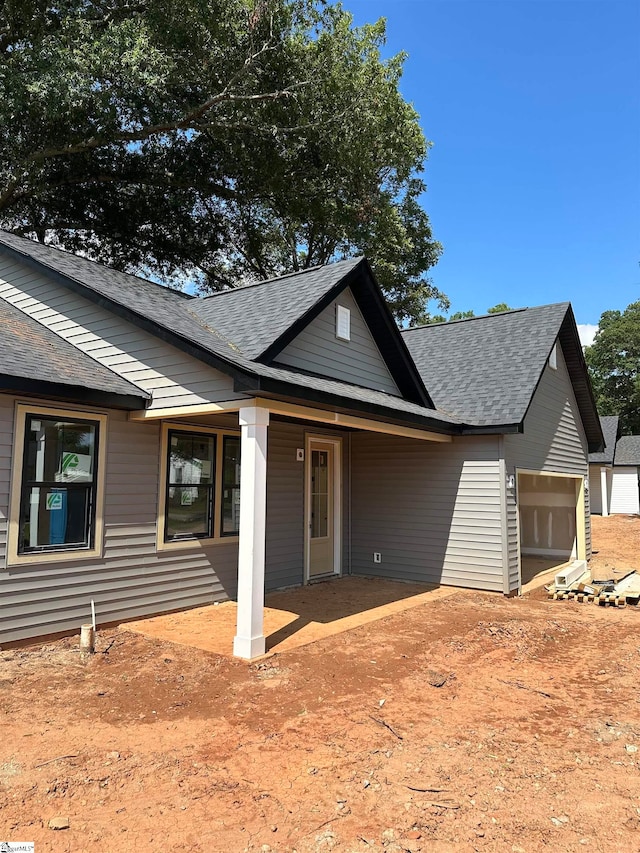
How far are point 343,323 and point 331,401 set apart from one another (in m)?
3.11

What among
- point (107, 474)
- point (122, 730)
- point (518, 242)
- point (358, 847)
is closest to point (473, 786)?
point (358, 847)

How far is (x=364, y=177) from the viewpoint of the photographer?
799 inches

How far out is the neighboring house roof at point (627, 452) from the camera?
30.0 metres

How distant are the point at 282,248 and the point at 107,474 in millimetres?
19290

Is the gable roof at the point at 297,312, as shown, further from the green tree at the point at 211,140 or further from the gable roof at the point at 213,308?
the green tree at the point at 211,140

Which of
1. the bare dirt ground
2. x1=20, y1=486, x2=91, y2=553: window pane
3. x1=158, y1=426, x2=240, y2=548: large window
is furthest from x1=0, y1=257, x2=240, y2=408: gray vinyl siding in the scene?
the bare dirt ground

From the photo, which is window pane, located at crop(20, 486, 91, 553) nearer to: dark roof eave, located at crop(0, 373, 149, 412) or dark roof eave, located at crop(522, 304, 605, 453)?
dark roof eave, located at crop(0, 373, 149, 412)

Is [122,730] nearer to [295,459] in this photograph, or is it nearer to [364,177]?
[295,459]

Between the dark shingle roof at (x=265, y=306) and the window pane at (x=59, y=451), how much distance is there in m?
2.20

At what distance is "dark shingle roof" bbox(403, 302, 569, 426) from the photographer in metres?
9.97

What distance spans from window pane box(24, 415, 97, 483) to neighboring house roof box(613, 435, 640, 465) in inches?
1180

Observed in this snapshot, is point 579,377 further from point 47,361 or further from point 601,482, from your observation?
point 601,482

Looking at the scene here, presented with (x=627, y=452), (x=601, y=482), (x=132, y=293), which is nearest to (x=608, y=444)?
(x=627, y=452)

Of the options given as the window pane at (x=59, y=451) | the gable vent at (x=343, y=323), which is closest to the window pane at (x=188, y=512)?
the window pane at (x=59, y=451)
